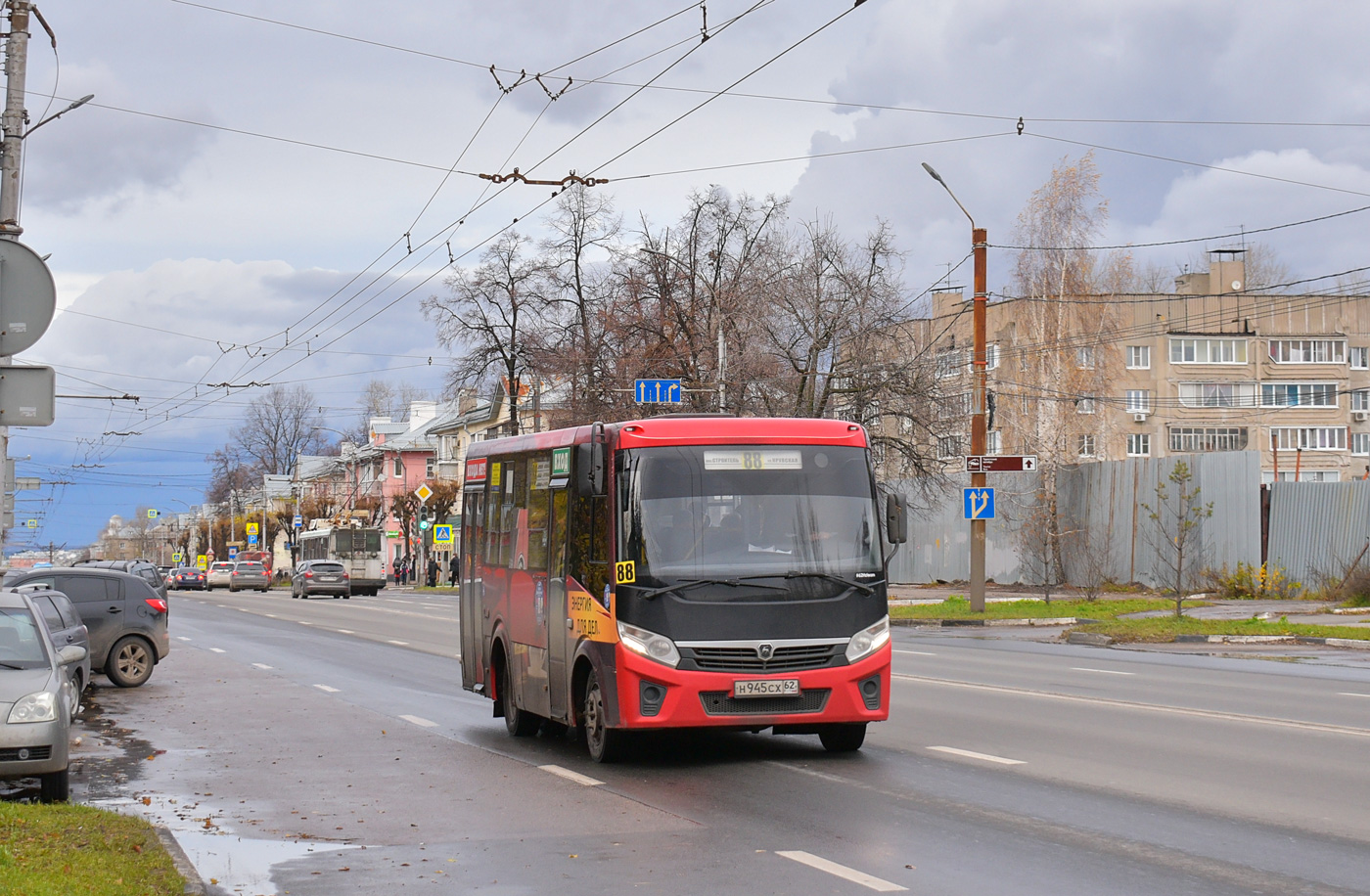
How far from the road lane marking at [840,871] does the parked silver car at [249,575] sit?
73.9m

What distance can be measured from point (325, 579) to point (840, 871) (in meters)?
58.5

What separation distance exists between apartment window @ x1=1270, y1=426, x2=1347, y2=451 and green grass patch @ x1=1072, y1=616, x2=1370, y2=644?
190ft

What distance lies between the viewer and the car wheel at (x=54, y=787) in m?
10.1

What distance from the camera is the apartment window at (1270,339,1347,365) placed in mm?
81938

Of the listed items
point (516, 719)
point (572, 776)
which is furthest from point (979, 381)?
point (572, 776)

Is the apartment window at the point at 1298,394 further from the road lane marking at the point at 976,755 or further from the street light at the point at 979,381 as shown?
the road lane marking at the point at 976,755

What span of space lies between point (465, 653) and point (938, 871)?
9099mm

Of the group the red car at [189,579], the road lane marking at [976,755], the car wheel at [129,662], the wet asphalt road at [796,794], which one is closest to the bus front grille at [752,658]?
the wet asphalt road at [796,794]

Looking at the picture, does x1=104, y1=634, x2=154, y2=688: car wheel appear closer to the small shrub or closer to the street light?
the street light

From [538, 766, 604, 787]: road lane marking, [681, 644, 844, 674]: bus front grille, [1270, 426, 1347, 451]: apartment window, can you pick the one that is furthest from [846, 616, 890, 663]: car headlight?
[1270, 426, 1347, 451]: apartment window

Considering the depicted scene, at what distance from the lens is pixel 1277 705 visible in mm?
14789

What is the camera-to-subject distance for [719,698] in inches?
433

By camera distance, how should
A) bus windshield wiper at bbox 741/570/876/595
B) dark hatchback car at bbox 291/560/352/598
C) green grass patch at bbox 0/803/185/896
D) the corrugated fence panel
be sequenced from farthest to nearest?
dark hatchback car at bbox 291/560/352/598 < the corrugated fence panel < bus windshield wiper at bbox 741/570/876/595 < green grass patch at bbox 0/803/185/896

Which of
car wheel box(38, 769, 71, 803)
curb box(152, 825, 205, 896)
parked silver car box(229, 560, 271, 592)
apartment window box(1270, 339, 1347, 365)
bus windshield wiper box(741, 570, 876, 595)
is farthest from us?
apartment window box(1270, 339, 1347, 365)
